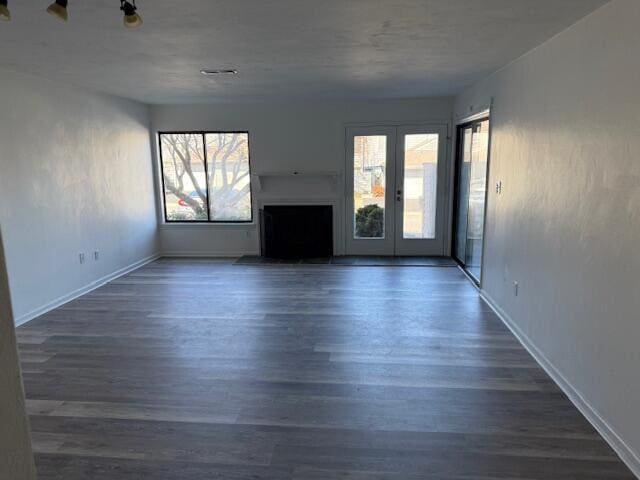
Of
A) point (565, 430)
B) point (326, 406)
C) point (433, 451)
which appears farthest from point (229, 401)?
point (565, 430)

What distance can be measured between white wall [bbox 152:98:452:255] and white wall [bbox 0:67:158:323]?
3.21 ft

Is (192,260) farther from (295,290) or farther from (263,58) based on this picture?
(263,58)

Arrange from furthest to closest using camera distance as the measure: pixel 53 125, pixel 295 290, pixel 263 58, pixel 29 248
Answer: pixel 295 290, pixel 53 125, pixel 29 248, pixel 263 58

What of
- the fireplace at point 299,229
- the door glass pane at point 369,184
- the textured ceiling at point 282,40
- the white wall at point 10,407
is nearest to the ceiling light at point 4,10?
the textured ceiling at point 282,40

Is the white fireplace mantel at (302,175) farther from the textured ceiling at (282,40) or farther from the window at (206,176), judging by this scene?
the textured ceiling at (282,40)

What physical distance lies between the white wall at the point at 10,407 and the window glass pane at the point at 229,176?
6225mm

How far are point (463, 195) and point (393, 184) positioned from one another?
1.10 meters

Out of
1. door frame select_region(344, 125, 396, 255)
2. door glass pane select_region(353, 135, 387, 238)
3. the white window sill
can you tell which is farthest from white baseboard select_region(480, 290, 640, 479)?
the white window sill

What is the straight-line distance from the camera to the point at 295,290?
506cm

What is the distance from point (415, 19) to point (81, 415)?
3.15 meters

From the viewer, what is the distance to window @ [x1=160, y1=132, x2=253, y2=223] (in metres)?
6.80

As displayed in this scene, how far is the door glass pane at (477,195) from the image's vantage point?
15.8 feet

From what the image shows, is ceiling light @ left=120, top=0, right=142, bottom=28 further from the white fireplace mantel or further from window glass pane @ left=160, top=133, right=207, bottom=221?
window glass pane @ left=160, top=133, right=207, bottom=221

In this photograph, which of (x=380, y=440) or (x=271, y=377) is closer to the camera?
(x=380, y=440)
